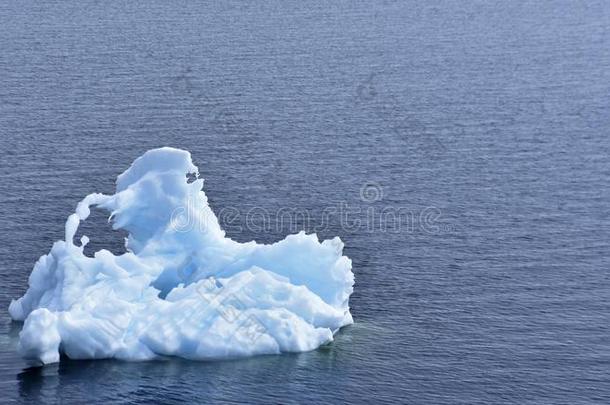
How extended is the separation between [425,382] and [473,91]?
62454 mm

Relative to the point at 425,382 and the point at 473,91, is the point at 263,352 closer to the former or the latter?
the point at 425,382

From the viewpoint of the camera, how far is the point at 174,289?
77.8 meters

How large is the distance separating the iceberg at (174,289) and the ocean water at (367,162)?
1702 millimetres

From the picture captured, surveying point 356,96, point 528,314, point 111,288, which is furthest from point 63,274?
point 356,96

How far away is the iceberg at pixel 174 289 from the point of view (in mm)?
72938

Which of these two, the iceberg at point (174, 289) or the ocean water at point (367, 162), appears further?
the iceberg at point (174, 289)

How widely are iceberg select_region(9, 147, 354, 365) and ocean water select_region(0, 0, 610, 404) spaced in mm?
1702

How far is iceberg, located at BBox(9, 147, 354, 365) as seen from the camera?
72.9m

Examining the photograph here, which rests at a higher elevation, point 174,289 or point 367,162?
point 367,162

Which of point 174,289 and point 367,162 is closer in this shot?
point 174,289

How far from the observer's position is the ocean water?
237 ft

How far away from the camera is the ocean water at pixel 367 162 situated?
72.2 meters

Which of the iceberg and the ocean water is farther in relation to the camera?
the iceberg

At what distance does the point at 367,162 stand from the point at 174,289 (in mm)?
35599
